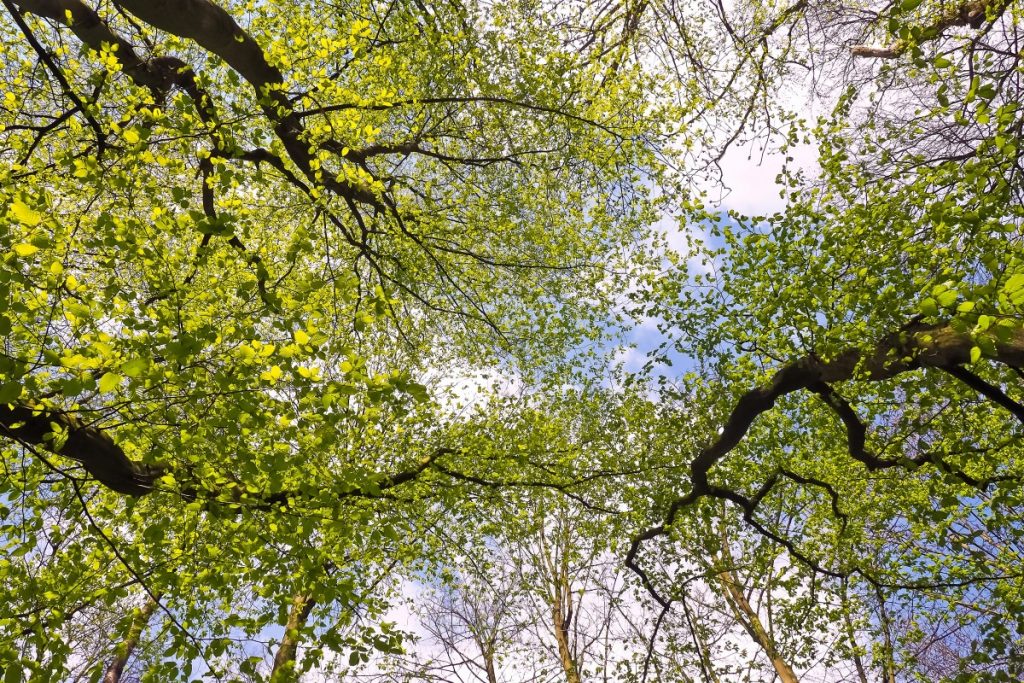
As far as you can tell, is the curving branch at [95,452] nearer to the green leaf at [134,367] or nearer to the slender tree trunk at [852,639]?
the green leaf at [134,367]

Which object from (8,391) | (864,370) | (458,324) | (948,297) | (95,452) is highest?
(458,324)

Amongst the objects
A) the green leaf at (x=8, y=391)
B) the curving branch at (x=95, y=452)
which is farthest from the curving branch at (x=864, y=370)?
the green leaf at (x=8, y=391)

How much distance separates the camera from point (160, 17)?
239 inches

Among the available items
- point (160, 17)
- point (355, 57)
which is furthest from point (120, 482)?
point (355, 57)

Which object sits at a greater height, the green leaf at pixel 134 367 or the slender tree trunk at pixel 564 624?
the slender tree trunk at pixel 564 624

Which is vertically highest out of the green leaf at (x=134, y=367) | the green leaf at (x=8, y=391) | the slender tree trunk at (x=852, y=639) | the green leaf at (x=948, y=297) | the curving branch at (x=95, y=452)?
the slender tree trunk at (x=852, y=639)

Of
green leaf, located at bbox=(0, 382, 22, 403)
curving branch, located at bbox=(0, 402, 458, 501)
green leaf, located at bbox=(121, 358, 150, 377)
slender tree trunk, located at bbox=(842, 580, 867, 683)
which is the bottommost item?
green leaf, located at bbox=(0, 382, 22, 403)

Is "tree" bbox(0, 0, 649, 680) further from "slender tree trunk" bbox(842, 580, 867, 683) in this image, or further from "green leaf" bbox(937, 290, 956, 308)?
"slender tree trunk" bbox(842, 580, 867, 683)

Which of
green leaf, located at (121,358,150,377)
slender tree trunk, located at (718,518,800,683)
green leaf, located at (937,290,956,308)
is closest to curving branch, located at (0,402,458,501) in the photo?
green leaf, located at (121,358,150,377)

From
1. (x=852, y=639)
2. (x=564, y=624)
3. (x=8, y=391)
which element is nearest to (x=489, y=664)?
(x=564, y=624)

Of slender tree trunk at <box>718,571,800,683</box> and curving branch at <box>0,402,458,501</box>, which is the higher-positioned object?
slender tree trunk at <box>718,571,800,683</box>

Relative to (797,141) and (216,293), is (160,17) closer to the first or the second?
(216,293)

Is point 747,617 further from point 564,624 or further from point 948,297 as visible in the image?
point 948,297

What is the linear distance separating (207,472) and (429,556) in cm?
773
